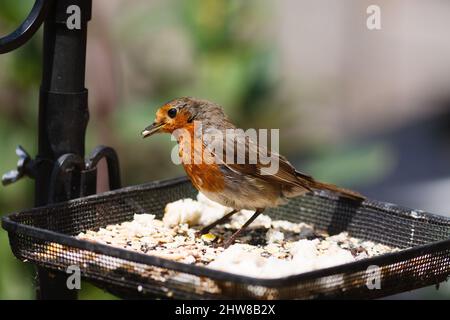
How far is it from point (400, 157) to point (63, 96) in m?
7.02

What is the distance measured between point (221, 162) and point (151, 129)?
0.31 metres

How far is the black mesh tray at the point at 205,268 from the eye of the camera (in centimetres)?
301

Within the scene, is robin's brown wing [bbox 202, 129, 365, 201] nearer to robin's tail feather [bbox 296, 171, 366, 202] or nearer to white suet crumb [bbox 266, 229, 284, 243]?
robin's tail feather [bbox 296, 171, 366, 202]

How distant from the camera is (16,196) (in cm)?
502

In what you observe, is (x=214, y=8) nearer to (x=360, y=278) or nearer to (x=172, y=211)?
(x=172, y=211)

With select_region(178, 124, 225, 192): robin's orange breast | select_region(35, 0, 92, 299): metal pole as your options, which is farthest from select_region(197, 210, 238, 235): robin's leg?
select_region(35, 0, 92, 299): metal pole

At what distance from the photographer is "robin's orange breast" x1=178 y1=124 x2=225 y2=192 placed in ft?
12.9

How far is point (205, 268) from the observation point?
2.96 m

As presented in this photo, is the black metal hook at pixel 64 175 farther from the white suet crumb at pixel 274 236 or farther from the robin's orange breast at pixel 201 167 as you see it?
the white suet crumb at pixel 274 236

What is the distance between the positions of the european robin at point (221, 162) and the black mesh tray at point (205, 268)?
0.32 meters

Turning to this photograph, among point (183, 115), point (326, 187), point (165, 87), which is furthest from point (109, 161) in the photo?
point (165, 87)

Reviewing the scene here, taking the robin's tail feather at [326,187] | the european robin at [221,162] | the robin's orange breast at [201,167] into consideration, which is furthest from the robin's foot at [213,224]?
the robin's tail feather at [326,187]

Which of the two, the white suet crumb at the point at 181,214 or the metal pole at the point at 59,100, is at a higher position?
the metal pole at the point at 59,100

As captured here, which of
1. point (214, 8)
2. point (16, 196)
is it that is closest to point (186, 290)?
point (16, 196)
